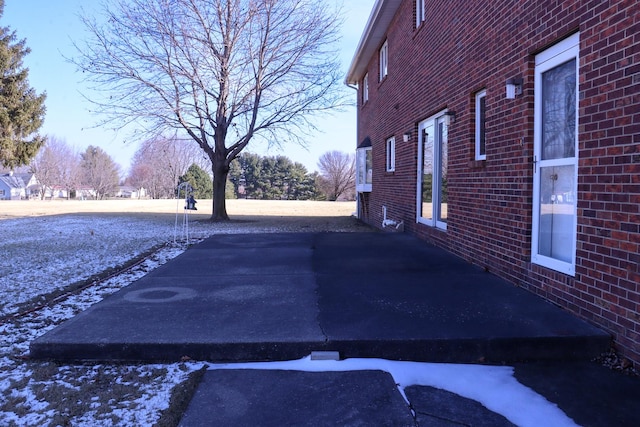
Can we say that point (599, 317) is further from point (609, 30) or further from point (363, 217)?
point (363, 217)

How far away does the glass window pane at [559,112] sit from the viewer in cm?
410

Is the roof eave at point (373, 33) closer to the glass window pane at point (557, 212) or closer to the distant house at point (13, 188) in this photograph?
the glass window pane at point (557, 212)

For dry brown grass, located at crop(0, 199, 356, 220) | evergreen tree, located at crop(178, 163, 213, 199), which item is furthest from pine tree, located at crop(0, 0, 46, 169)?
evergreen tree, located at crop(178, 163, 213, 199)

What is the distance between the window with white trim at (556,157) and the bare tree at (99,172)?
8369cm

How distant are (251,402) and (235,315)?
1373 millimetres

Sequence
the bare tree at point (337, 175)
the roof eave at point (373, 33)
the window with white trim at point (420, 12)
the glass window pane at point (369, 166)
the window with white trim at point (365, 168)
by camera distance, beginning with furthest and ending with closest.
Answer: the bare tree at point (337, 175) < the window with white trim at point (365, 168) < the glass window pane at point (369, 166) < the roof eave at point (373, 33) < the window with white trim at point (420, 12)

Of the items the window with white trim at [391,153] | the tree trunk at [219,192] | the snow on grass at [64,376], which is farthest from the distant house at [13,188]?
the snow on grass at [64,376]

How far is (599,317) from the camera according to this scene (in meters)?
3.45

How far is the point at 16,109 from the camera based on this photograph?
28594mm

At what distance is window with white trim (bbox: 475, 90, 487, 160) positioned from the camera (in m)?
6.21

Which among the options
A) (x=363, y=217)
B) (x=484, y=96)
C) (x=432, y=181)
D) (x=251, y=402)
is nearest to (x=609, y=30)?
(x=484, y=96)

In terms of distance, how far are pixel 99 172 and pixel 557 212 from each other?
85453mm

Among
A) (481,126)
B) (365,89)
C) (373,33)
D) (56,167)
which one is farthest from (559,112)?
(56,167)

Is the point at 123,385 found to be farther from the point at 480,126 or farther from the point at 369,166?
the point at 369,166
